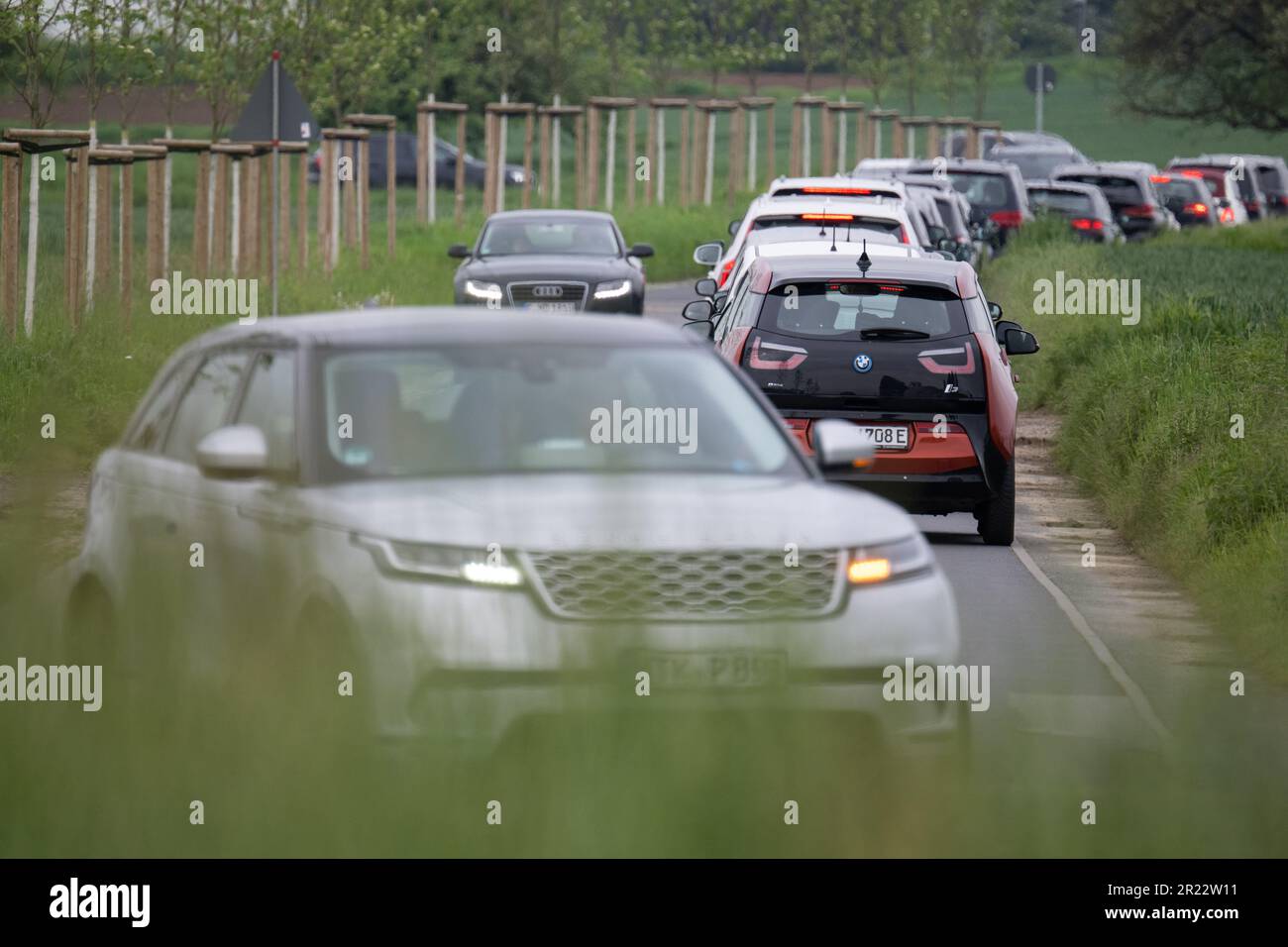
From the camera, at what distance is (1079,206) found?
42281 mm

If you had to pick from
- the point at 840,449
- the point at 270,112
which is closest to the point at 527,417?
the point at 840,449

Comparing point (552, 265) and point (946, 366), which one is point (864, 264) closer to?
point (946, 366)

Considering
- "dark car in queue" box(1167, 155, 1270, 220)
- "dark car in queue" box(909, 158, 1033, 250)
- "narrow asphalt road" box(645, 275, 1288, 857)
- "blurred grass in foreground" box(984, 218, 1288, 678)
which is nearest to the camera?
"narrow asphalt road" box(645, 275, 1288, 857)

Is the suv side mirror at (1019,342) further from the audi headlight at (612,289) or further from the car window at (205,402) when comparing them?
the audi headlight at (612,289)


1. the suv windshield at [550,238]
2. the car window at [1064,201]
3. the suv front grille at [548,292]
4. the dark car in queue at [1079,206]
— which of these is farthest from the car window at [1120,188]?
the suv front grille at [548,292]

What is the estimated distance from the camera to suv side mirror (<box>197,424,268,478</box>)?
7.21 meters

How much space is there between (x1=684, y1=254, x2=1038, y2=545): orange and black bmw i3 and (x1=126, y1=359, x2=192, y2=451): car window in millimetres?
6004

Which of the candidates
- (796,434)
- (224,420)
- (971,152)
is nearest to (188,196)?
(971,152)

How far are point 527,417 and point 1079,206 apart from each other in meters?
35.7

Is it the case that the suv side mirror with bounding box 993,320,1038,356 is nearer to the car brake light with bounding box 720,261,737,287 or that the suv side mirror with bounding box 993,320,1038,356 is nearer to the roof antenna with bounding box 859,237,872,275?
the roof antenna with bounding box 859,237,872,275

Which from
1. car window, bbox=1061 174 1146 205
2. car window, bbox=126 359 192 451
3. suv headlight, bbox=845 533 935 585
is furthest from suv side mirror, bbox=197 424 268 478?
car window, bbox=1061 174 1146 205

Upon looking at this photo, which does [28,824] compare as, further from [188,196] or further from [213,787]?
[188,196]

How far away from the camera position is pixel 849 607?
675 cm

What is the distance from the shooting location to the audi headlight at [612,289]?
2977 centimetres
